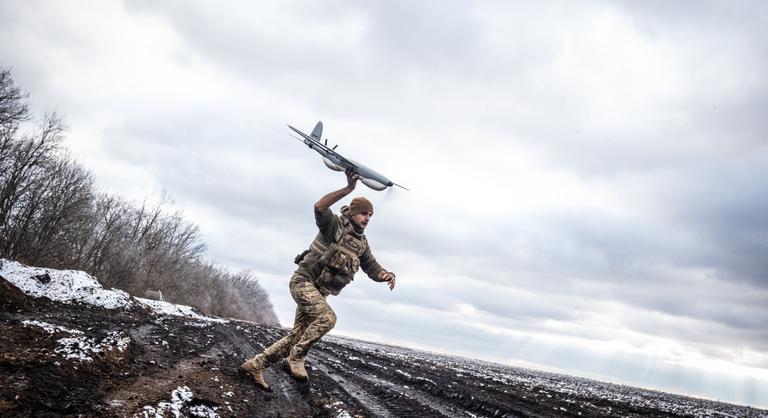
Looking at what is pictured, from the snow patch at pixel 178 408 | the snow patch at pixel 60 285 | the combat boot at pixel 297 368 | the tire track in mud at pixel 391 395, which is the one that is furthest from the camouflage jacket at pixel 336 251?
the snow patch at pixel 60 285

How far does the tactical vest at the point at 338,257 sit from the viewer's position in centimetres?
665

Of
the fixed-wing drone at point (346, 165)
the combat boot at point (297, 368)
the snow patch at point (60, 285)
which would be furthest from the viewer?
the snow patch at point (60, 285)

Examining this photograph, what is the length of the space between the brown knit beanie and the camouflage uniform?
157 mm

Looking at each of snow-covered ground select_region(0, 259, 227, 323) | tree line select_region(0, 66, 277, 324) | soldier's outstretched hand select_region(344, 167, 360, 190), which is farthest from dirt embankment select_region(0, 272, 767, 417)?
tree line select_region(0, 66, 277, 324)

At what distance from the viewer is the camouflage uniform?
261 inches

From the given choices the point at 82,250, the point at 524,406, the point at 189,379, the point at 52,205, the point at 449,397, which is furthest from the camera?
the point at 82,250

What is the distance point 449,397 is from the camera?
26.9ft

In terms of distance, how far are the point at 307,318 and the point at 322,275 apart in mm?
739

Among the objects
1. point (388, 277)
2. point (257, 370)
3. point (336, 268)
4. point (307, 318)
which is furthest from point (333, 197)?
point (257, 370)

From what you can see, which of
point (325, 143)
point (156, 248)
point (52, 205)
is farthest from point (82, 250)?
point (325, 143)

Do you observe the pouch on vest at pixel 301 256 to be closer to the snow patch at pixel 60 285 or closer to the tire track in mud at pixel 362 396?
the tire track in mud at pixel 362 396

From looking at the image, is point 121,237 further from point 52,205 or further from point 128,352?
point 128,352

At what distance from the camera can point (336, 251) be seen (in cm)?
664

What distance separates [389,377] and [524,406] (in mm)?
2898
